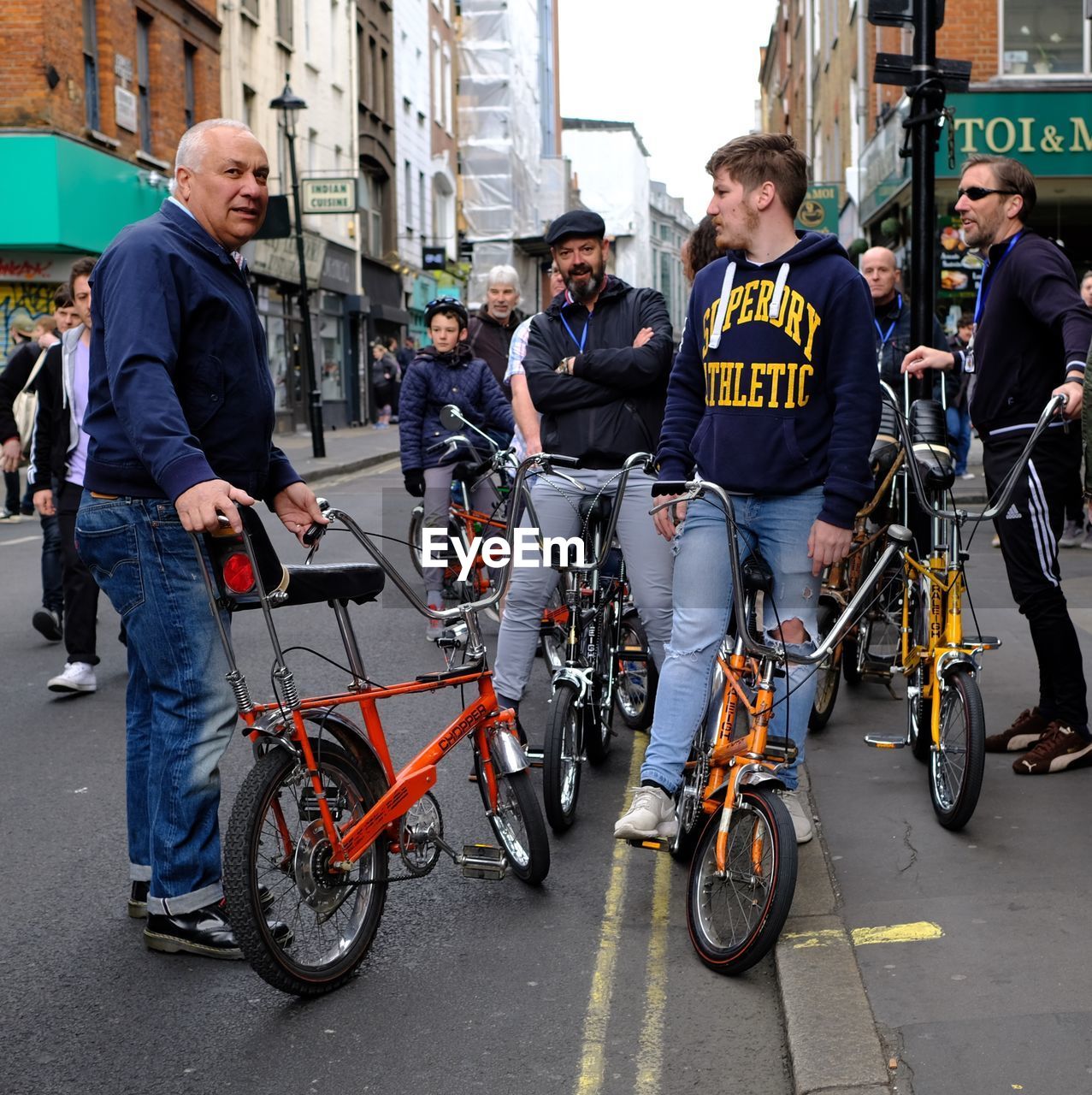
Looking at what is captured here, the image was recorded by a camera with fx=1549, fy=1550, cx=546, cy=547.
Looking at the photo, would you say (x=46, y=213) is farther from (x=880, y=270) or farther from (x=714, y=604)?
(x=714, y=604)

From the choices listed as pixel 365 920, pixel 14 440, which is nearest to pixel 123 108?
pixel 14 440

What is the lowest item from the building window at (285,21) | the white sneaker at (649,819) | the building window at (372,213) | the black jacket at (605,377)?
the white sneaker at (649,819)

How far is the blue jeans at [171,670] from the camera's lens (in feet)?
12.5

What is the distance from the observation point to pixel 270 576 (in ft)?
12.5

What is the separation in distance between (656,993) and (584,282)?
2771 mm

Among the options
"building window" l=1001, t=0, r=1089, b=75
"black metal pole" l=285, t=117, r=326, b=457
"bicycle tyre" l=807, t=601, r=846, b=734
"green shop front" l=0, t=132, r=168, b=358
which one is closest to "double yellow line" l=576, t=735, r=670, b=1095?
"bicycle tyre" l=807, t=601, r=846, b=734

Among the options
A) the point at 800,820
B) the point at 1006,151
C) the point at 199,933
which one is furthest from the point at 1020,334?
the point at 1006,151

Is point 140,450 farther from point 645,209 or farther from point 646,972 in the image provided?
point 645,209

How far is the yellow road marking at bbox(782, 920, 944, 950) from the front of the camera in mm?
3865

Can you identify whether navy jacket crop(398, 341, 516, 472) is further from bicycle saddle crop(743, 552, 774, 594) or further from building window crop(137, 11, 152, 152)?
building window crop(137, 11, 152, 152)

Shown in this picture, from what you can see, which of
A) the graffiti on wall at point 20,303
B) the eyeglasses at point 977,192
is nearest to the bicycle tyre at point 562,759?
the eyeglasses at point 977,192

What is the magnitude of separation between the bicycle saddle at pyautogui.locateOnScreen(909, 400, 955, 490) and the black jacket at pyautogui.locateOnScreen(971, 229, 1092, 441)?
0.18 meters

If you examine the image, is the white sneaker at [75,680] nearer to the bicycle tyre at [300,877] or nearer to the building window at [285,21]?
the bicycle tyre at [300,877]

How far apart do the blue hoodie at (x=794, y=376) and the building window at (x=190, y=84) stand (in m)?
25.1
